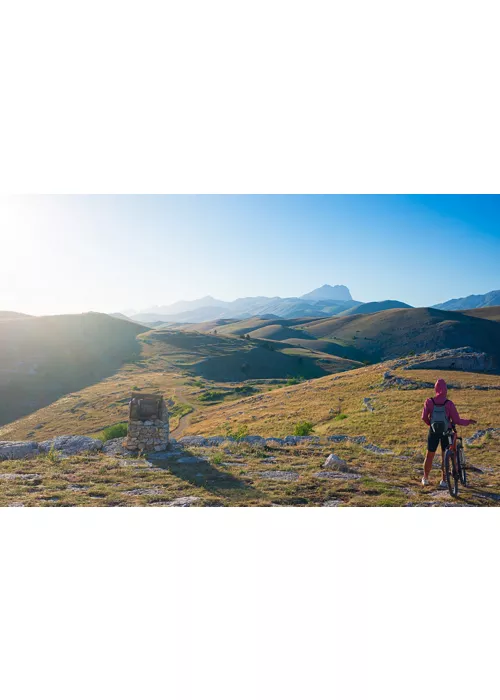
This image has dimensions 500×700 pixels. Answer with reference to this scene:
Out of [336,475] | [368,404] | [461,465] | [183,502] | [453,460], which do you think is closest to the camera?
[183,502]

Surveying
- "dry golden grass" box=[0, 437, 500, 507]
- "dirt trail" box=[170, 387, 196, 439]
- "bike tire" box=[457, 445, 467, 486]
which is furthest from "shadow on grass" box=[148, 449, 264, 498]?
"dirt trail" box=[170, 387, 196, 439]

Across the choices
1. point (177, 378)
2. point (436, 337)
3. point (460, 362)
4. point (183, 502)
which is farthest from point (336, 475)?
point (436, 337)

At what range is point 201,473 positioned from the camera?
38.8ft

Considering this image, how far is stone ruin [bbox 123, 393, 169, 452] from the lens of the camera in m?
15.0

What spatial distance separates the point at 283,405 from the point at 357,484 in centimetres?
3061

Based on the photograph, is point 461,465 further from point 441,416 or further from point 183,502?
point 183,502

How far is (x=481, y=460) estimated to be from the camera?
1500cm

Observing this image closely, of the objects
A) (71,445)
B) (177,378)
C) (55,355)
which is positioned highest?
(55,355)

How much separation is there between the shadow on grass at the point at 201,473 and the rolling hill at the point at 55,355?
7081 centimetres

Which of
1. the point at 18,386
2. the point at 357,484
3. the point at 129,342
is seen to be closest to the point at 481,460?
the point at 357,484

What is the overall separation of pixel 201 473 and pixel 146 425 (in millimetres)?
4121

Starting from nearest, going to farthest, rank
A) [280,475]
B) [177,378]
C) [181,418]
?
[280,475] < [181,418] < [177,378]

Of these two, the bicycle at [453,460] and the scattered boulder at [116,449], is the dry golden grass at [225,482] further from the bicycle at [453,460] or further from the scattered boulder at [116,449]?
the scattered boulder at [116,449]

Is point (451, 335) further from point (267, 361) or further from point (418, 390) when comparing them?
point (418, 390)
